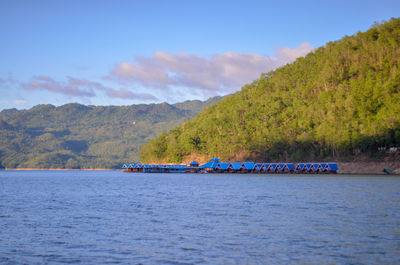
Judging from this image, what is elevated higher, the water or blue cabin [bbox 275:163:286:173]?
blue cabin [bbox 275:163:286:173]

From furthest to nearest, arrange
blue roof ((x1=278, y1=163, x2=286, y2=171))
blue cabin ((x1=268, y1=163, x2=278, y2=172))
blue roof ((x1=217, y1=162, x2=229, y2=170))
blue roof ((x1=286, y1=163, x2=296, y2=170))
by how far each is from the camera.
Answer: blue roof ((x1=217, y1=162, x2=229, y2=170)) → blue cabin ((x1=268, y1=163, x2=278, y2=172)) → blue roof ((x1=278, y1=163, x2=286, y2=171)) → blue roof ((x1=286, y1=163, x2=296, y2=170))

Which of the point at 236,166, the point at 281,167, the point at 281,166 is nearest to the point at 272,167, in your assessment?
the point at 281,166

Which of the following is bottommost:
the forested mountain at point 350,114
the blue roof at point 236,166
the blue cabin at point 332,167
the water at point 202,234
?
the water at point 202,234

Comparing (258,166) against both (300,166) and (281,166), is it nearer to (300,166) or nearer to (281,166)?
(281,166)

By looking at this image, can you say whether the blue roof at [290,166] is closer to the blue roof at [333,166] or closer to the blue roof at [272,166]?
the blue roof at [272,166]

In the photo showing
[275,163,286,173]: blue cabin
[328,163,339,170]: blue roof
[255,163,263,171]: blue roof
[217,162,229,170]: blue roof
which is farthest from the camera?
[217,162,229,170]: blue roof

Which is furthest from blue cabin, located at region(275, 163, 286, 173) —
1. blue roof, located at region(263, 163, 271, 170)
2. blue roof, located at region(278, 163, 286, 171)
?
blue roof, located at region(263, 163, 271, 170)

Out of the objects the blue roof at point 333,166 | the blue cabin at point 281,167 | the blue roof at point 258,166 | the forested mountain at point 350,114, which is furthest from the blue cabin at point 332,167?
the blue roof at point 258,166

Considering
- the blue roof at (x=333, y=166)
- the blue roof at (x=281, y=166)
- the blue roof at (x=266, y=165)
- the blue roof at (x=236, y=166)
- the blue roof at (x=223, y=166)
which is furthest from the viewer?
the blue roof at (x=223, y=166)

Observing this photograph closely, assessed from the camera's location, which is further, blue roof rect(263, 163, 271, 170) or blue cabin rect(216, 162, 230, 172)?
blue cabin rect(216, 162, 230, 172)

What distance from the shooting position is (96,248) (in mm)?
26266

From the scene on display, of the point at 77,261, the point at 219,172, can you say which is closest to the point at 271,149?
the point at 219,172

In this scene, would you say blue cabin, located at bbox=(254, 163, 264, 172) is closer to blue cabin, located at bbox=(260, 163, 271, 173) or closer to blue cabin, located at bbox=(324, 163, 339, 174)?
blue cabin, located at bbox=(260, 163, 271, 173)

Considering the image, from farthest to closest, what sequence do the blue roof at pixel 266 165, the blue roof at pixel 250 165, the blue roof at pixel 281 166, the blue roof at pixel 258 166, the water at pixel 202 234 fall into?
the blue roof at pixel 258 166
the blue roof at pixel 250 165
the blue roof at pixel 266 165
the blue roof at pixel 281 166
the water at pixel 202 234
